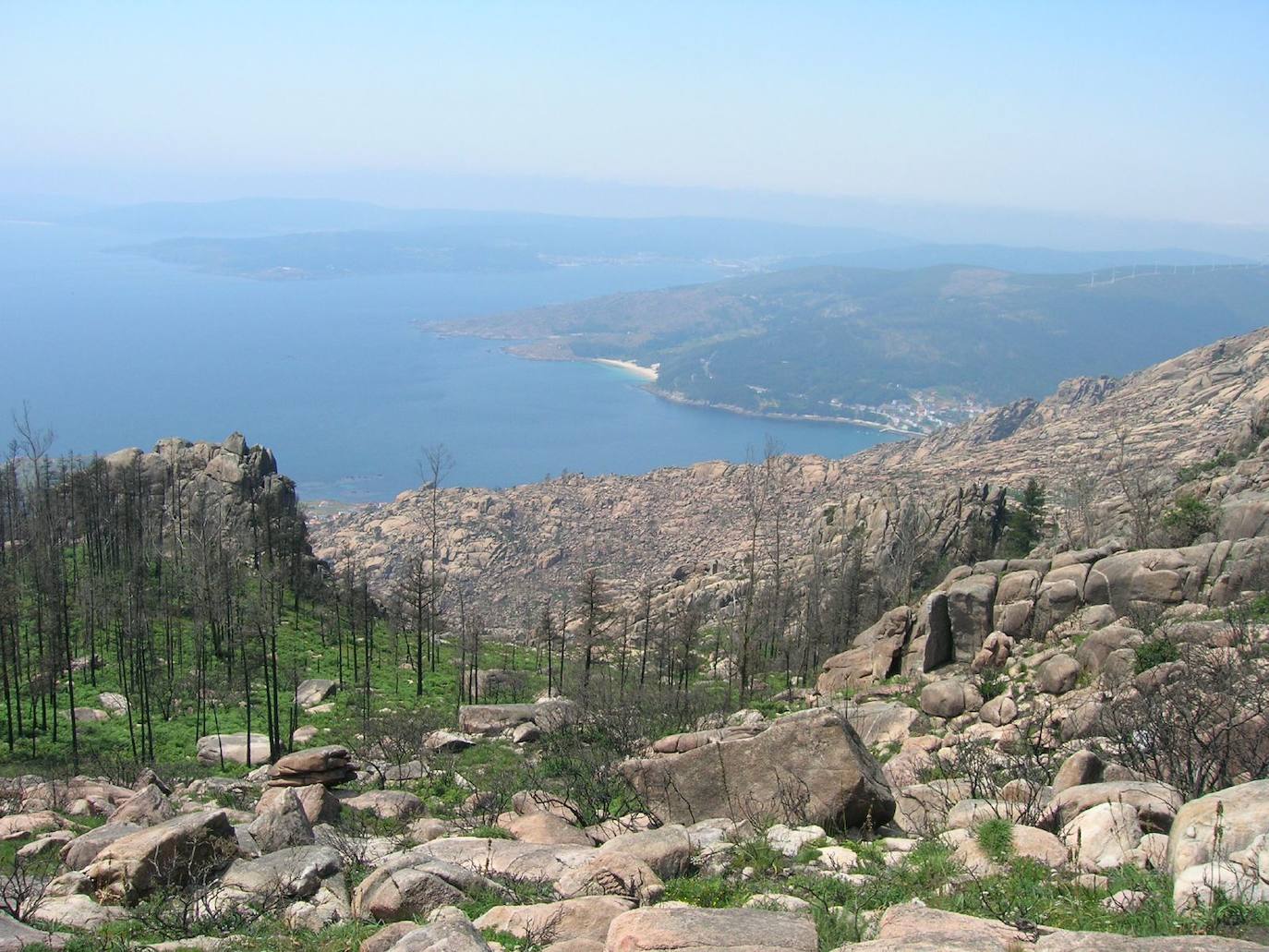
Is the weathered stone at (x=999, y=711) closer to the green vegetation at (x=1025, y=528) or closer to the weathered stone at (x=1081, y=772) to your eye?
the weathered stone at (x=1081, y=772)

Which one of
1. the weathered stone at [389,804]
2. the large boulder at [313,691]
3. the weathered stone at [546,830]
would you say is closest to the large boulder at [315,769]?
the weathered stone at [389,804]

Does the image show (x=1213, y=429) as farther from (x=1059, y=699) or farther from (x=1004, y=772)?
(x=1004, y=772)

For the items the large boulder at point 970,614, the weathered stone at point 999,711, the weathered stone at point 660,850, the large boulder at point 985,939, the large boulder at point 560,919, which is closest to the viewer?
the large boulder at point 985,939

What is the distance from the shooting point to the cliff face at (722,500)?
74.3 meters

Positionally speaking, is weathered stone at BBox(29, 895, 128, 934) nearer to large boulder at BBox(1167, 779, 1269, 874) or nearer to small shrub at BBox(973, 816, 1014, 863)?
small shrub at BBox(973, 816, 1014, 863)

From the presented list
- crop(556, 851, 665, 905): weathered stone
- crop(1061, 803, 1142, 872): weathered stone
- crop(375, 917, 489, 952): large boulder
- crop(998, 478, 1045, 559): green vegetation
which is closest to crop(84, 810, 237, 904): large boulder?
crop(375, 917, 489, 952): large boulder

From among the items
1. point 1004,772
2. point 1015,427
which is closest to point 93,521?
point 1004,772

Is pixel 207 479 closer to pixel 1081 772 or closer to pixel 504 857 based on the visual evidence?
pixel 504 857

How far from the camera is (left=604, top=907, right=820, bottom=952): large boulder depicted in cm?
789

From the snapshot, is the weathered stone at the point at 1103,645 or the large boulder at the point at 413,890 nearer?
the large boulder at the point at 413,890

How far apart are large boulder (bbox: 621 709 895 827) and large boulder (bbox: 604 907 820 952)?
4816 millimetres

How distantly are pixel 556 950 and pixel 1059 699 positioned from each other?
1623 centimetres

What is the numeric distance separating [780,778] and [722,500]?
79447 mm

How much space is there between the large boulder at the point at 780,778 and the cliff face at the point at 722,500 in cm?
4997
